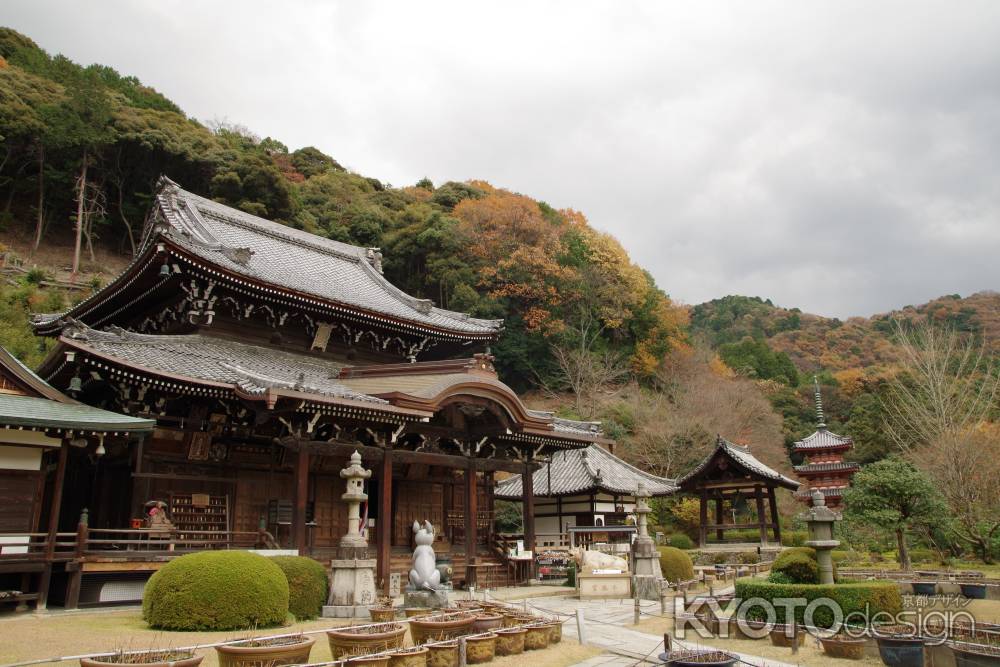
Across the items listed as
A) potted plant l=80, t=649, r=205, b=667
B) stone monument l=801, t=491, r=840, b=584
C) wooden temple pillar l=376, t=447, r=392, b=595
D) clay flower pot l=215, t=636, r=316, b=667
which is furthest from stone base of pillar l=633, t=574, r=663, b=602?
potted plant l=80, t=649, r=205, b=667

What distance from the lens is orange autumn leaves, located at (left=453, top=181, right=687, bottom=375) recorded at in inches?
1999

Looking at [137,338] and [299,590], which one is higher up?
[137,338]

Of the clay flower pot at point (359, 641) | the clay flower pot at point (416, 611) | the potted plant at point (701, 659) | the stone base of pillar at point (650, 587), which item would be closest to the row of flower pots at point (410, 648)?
the clay flower pot at point (359, 641)

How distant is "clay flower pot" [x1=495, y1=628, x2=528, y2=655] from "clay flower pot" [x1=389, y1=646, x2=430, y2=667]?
1.65m

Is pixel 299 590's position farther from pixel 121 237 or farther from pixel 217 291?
pixel 121 237

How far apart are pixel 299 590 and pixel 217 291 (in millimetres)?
8791

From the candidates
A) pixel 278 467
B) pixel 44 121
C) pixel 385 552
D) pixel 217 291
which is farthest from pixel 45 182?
pixel 385 552

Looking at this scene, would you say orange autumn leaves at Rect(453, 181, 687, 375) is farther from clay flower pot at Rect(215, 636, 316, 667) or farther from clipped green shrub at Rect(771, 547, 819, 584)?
clay flower pot at Rect(215, 636, 316, 667)

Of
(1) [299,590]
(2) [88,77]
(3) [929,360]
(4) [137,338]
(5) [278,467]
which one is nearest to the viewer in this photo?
(1) [299,590]

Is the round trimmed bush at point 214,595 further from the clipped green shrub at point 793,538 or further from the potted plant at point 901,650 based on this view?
the clipped green shrub at point 793,538

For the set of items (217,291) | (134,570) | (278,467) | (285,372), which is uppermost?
(217,291)

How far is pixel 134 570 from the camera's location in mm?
13234

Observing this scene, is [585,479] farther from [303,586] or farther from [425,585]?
[303,586]

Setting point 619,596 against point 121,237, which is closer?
point 619,596
